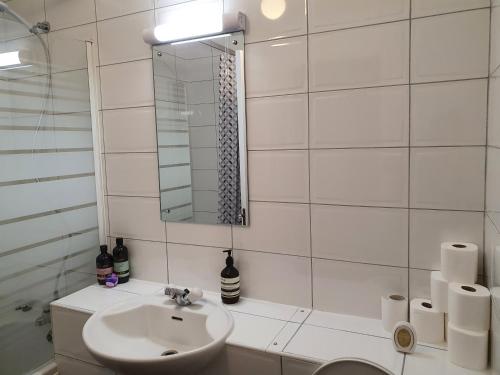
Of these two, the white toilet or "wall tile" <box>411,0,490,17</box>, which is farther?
"wall tile" <box>411,0,490,17</box>

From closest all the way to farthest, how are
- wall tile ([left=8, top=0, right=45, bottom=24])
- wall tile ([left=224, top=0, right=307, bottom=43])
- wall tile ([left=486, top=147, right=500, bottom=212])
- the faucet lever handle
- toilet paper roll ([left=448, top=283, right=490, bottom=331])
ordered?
wall tile ([left=486, top=147, right=500, bottom=212]), toilet paper roll ([left=448, top=283, right=490, bottom=331]), wall tile ([left=224, top=0, right=307, bottom=43]), the faucet lever handle, wall tile ([left=8, top=0, right=45, bottom=24])

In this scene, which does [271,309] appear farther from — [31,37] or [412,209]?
[31,37]

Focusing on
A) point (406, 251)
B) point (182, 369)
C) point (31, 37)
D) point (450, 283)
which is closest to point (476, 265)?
point (450, 283)

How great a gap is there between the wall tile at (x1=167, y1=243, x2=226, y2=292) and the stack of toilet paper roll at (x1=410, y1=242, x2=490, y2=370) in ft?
2.77

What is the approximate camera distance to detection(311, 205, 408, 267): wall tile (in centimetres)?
142

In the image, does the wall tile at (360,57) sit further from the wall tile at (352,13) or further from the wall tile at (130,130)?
the wall tile at (130,130)

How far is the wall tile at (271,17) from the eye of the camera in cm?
150

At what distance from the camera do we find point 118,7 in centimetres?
188

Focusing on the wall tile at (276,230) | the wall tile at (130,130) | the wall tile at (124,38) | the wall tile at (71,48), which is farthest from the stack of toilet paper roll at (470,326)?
the wall tile at (71,48)

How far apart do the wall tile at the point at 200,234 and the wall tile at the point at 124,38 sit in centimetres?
83

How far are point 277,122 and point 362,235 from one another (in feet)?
1.84

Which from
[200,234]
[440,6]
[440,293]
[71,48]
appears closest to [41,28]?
[71,48]

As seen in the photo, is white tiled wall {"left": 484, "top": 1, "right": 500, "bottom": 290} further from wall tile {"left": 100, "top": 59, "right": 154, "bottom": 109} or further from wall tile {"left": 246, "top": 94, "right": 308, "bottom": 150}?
wall tile {"left": 100, "top": 59, "right": 154, "bottom": 109}

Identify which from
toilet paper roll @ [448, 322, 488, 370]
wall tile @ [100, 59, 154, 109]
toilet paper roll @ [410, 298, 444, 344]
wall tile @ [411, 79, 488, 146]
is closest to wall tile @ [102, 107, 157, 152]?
wall tile @ [100, 59, 154, 109]
